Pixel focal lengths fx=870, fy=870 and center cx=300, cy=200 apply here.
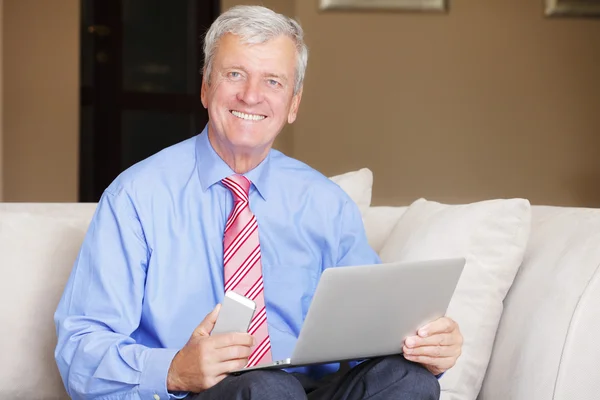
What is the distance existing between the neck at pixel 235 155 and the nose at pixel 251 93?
4.2 inches

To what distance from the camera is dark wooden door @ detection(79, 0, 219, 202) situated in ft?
18.0

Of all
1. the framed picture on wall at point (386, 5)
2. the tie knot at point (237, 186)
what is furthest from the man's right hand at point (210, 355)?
the framed picture on wall at point (386, 5)

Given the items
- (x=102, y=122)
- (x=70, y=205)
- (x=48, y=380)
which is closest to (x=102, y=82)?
(x=102, y=122)

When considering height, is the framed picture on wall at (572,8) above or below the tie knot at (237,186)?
above

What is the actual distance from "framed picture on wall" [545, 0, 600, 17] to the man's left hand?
3983mm

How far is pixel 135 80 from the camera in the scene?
18.3ft

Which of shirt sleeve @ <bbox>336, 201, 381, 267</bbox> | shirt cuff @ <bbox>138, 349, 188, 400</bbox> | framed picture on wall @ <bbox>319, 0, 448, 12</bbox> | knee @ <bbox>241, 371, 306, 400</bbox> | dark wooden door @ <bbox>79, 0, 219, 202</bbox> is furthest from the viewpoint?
dark wooden door @ <bbox>79, 0, 219, 202</bbox>

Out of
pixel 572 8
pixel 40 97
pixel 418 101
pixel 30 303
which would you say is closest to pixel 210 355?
pixel 30 303

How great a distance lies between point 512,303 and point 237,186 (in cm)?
63

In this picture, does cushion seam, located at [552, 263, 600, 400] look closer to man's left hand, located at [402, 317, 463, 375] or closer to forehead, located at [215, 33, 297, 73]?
man's left hand, located at [402, 317, 463, 375]

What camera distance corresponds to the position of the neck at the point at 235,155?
69.3 inches

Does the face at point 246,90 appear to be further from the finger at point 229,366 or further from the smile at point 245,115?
the finger at point 229,366

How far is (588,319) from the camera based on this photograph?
161cm

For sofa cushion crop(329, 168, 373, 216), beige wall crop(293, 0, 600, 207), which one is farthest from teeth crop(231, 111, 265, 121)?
beige wall crop(293, 0, 600, 207)
